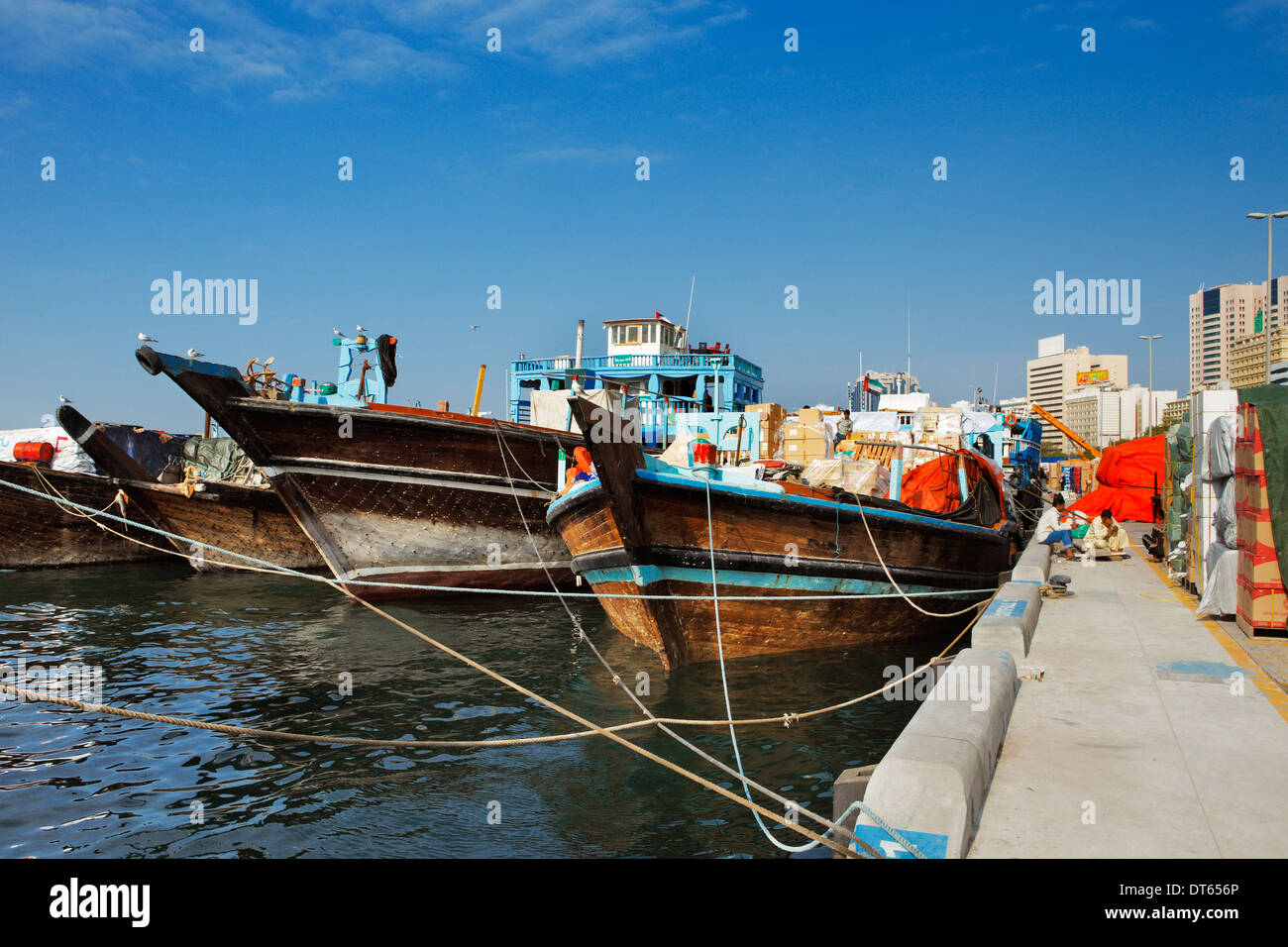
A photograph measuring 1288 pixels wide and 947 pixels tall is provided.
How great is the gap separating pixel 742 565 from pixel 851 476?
2.82 m

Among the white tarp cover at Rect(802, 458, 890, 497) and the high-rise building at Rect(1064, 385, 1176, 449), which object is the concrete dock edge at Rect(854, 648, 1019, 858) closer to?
the white tarp cover at Rect(802, 458, 890, 497)

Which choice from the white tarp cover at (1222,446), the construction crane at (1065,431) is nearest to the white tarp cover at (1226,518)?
the white tarp cover at (1222,446)

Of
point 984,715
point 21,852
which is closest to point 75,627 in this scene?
point 21,852

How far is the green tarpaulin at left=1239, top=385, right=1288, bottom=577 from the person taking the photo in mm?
6957

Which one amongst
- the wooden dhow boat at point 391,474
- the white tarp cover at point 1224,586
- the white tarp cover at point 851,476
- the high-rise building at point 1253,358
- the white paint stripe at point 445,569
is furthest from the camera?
the high-rise building at point 1253,358

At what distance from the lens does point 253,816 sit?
17.0 ft

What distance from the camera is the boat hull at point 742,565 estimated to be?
26.5 feet

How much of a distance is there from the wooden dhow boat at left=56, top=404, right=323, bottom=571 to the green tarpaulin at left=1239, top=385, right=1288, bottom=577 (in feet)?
55.8

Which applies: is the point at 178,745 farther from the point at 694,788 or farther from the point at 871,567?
the point at 871,567

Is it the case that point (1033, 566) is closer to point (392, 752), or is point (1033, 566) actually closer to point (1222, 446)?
point (1222, 446)

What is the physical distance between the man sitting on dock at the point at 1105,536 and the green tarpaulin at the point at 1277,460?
648cm

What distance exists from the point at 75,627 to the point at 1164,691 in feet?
43.7

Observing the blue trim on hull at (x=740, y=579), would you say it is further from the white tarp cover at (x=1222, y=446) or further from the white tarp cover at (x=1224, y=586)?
the white tarp cover at (x=1222, y=446)

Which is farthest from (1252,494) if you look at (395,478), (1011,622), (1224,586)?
(395,478)
